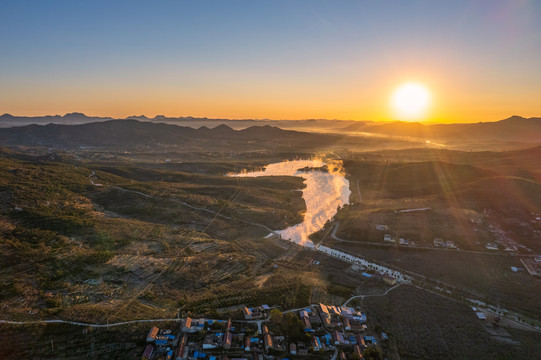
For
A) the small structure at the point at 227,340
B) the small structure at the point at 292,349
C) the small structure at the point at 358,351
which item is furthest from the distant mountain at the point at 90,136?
the small structure at the point at 358,351

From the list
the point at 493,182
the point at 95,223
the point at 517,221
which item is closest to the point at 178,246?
the point at 95,223

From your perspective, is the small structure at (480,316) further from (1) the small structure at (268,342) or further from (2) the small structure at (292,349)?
(1) the small structure at (268,342)

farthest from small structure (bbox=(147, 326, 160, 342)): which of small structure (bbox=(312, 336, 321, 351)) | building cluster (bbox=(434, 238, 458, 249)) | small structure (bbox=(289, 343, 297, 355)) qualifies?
building cluster (bbox=(434, 238, 458, 249))

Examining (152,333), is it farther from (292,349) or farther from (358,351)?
(358,351)

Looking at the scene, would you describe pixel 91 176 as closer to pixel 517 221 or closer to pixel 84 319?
pixel 84 319

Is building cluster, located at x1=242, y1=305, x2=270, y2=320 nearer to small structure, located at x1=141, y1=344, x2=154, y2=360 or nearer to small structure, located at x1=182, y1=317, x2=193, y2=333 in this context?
small structure, located at x1=182, y1=317, x2=193, y2=333

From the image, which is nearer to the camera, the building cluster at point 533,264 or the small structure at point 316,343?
the small structure at point 316,343

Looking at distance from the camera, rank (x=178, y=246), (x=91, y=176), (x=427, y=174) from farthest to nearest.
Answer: (x=427, y=174), (x=91, y=176), (x=178, y=246)

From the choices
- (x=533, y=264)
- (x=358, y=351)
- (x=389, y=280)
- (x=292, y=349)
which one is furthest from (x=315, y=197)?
(x=292, y=349)
